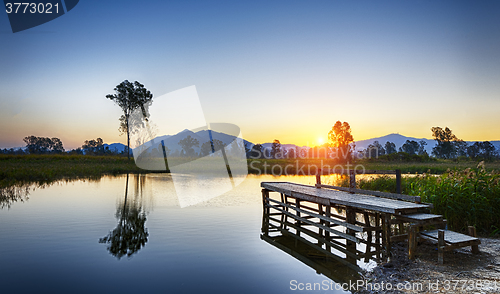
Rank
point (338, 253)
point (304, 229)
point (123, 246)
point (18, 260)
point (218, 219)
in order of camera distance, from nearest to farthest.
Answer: point (18, 260), point (338, 253), point (123, 246), point (304, 229), point (218, 219)

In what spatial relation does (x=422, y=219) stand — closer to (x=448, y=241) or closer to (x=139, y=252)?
(x=448, y=241)

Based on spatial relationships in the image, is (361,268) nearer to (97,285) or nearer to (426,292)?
(426,292)

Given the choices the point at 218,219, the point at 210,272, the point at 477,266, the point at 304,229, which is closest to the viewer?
the point at 477,266

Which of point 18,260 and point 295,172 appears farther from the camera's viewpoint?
point 295,172

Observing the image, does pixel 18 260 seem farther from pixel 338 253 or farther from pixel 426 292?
pixel 426 292

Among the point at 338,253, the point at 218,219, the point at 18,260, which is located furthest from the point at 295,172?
the point at 18,260

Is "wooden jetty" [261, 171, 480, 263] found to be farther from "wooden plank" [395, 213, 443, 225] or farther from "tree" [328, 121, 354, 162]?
"tree" [328, 121, 354, 162]

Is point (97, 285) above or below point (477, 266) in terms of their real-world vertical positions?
below

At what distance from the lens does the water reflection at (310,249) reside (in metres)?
7.04

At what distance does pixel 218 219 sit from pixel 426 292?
28.6 feet

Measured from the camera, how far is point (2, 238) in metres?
9.33

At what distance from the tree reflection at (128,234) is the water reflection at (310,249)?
399 centimetres

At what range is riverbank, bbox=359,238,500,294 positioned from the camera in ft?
16.9

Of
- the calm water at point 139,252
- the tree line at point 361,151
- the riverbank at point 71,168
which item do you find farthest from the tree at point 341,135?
Answer: the calm water at point 139,252
